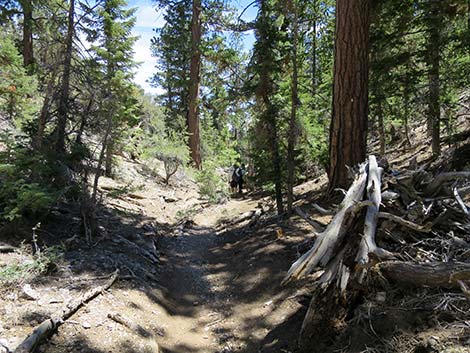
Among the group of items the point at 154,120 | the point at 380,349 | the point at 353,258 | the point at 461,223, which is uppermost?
the point at 154,120

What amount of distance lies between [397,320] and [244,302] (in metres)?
3.20

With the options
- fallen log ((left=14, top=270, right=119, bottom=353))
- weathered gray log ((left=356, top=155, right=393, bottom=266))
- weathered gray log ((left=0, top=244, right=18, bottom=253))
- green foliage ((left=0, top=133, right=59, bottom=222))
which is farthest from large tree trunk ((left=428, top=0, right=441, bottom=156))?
weathered gray log ((left=0, top=244, right=18, bottom=253))

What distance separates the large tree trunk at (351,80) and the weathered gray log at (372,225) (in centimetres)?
262

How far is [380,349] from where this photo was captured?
2971 millimetres

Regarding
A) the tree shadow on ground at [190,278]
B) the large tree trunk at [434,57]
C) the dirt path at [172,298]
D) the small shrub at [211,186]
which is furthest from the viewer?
the small shrub at [211,186]

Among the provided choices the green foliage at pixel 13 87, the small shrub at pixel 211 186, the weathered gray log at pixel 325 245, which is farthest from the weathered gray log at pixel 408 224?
the small shrub at pixel 211 186

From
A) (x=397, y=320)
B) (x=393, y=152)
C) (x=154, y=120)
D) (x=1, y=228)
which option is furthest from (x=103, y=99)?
(x=154, y=120)

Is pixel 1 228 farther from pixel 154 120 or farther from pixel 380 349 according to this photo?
pixel 154 120

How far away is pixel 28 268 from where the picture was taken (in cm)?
495

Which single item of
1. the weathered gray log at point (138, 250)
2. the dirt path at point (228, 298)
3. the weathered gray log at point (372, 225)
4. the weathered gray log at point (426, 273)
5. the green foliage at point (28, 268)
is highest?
the weathered gray log at point (372, 225)

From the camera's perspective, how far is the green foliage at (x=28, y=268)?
459 cm

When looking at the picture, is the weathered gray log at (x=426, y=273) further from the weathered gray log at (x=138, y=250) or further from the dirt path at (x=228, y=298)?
the weathered gray log at (x=138, y=250)

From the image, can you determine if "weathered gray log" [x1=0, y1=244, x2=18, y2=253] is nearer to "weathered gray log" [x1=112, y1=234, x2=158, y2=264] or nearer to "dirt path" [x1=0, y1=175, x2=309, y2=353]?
"dirt path" [x1=0, y1=175, x2=309, y2=353]

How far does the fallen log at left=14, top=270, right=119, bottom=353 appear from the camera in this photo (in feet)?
11.5
